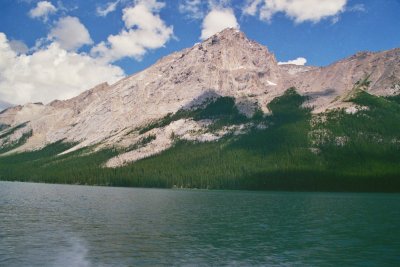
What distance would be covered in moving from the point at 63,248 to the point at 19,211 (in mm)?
46378

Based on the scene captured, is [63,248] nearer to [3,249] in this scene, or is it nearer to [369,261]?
[3,249]

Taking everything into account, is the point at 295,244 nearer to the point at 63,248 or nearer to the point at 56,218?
the point at 63,248

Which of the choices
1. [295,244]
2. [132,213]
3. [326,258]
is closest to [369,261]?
[326,258]

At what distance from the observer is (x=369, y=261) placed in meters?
52.4

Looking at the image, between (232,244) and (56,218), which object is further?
(56,218)

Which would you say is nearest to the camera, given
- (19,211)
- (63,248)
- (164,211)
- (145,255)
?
(145,255)

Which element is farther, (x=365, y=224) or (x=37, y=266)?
(x=365, y=224)

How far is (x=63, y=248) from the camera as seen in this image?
181ft

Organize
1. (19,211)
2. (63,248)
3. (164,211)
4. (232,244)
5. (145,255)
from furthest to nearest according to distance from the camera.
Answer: (164,211), (19,211), (232,244), (63,248), (145,255)

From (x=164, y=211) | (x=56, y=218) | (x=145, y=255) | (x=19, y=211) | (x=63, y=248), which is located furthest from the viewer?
(x=164, y=211)

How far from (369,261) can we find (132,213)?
57513mm

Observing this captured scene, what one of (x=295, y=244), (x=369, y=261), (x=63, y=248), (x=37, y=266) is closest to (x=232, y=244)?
(x=295, y=244)

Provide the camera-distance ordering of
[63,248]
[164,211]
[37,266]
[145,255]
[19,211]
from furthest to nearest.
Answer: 1. [164,211]
2. [19,211]
3. [63,248]
4. [145,255]
5. [37,266]

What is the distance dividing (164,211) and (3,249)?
52837 mm
